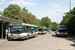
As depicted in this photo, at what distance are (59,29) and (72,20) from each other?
585 centimetres

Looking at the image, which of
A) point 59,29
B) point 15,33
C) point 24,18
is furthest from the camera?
point 24,18

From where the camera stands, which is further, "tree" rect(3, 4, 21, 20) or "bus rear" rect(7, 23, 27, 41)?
"tree" rect(3, 4, 21, 20)

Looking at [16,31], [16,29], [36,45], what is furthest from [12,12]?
[36,45]

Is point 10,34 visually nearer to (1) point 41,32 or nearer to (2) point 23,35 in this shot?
(2) point 23,35

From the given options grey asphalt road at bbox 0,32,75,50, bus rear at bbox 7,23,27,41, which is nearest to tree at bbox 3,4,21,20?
bus rear at bbox 7,23,27,41

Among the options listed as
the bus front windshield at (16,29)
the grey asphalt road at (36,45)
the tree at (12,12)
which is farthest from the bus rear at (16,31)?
the tree at (12,12)

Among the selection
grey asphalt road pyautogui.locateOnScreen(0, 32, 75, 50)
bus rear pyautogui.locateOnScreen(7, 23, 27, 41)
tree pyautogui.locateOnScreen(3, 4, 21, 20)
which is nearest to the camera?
grey asphalt road pyautogui.locateOnScreen(0, 32, 75, 50)

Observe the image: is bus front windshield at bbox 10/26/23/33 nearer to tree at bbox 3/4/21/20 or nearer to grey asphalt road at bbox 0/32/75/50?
grey asphalt road at bbox 0/32/75/50

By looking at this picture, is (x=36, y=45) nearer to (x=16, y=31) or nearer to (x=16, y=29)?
(x=16, y=31)

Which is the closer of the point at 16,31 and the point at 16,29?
the point at 16,31

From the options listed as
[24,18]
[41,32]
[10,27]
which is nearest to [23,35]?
[10,27]

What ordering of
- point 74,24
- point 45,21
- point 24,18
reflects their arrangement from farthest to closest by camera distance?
point 45,21, point 24,18, point 74,24

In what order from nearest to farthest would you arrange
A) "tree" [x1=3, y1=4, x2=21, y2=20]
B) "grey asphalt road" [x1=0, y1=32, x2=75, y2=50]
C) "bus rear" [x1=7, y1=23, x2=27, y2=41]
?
"grey asphalt road" [x1=0, y1=32, x2=75, y2=50] → "bus rear" [x1=7, y1=23, x2=27, y2=41] → "tree" [x1=3, y1=4, x2=21, y2=20]

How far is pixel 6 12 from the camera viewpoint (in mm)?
54406
